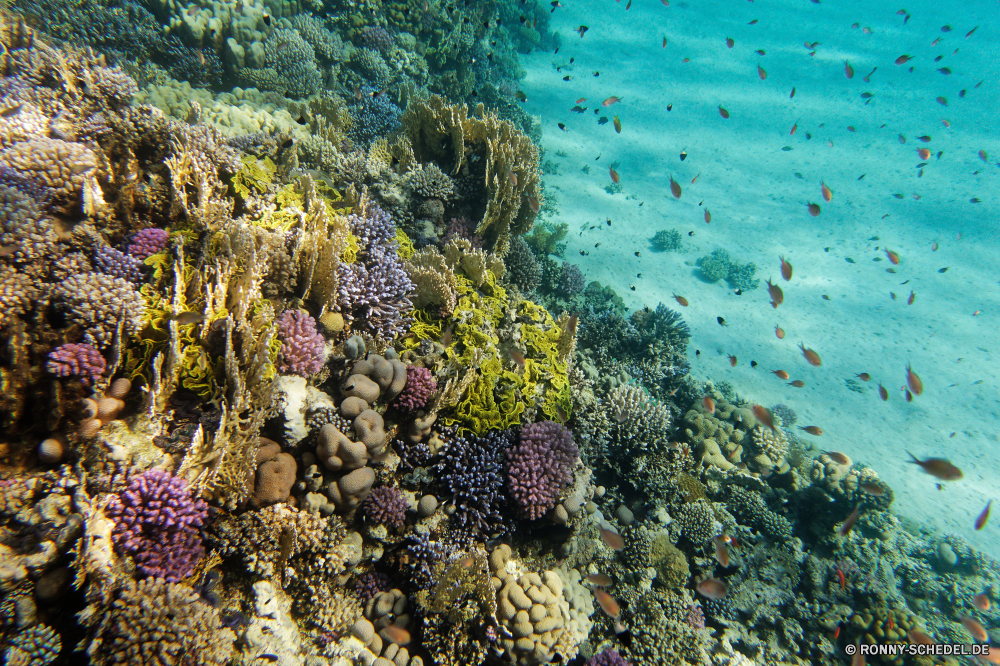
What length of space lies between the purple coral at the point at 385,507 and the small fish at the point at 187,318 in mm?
2235

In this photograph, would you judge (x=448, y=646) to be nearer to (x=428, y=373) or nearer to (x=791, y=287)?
(x=428, y=373)

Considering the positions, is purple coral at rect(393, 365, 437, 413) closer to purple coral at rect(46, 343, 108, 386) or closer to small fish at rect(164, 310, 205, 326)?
small fish at rect(164, 310, 205, 326)

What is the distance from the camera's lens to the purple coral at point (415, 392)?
4.30 m

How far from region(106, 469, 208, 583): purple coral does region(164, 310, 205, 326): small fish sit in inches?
45.5

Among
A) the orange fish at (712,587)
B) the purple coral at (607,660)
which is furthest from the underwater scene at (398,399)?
the orange fish at (712,587)

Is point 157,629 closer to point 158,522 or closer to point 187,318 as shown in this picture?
point 158,522

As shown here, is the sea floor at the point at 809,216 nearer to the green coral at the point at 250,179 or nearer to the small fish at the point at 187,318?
the green coral at the point at 250,179

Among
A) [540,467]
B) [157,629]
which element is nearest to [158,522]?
[157,629]

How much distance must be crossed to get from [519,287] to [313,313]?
4803mm

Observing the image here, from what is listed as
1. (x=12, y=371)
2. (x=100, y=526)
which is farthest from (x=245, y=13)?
(x=100, y=526)

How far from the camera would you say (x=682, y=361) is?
9633mm

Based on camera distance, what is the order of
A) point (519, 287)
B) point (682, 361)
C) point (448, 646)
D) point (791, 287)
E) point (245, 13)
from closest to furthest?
1. point (448, 646)
2. point (519, 287)
3. point (682, 361)
4. point (245, 13)
5. point (791, 287)

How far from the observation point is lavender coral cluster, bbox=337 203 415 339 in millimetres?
4656

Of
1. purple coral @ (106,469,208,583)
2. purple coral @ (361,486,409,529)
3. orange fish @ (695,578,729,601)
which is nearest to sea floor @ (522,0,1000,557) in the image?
orange fish @ (695,578,729,601)
